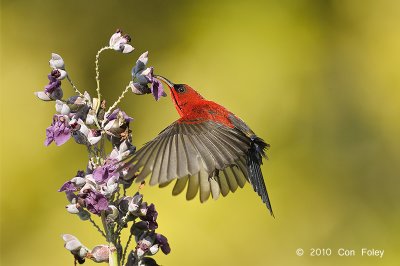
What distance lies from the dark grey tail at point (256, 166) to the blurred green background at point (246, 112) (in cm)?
121

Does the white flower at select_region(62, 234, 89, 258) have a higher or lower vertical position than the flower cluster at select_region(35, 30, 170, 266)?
lower

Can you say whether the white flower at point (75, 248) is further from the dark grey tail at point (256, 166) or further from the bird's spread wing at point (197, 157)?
the dark grey tail at point (256, 166)

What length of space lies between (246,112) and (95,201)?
2.68 meters

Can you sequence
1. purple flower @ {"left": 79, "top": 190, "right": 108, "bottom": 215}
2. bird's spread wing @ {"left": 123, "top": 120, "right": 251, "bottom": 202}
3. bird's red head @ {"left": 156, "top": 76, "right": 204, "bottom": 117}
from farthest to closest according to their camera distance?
bird's red head @ {"left": 156, "top": 76, "right": 204, "bottom": 117} → bird's spread wing @ {"left": 123, "top": 120, "right": 251, "bottom": 202} → purple flower @ {"left": 79, "top": 190, "right": 108, "bottom": 215}

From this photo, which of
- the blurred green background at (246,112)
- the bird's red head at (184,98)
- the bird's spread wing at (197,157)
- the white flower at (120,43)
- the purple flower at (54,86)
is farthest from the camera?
the blurred green background at (246,112)

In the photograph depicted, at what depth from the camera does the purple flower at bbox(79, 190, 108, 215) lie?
1808mm

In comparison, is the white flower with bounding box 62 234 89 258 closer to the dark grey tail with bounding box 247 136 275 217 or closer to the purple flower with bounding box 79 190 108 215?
the purple flower with bounding box 79 190 108 215

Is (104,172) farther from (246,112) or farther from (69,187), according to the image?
(246,112)

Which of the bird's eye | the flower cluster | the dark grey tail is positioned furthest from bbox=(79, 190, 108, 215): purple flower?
the bird's eye

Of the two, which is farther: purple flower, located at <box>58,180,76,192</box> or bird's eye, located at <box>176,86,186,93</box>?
bird's eye, located at <box>176,86,186,93</box>

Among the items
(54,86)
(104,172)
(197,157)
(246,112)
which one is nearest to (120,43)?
(54,86)

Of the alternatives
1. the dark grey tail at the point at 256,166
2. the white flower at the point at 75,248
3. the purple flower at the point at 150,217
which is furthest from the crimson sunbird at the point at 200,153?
the white flower at the point at 75,248

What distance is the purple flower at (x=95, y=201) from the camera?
181cm

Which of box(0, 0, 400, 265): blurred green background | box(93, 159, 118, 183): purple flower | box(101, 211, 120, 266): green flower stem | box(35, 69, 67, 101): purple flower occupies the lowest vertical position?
box(101, 211, 120, 266): green flower stem
